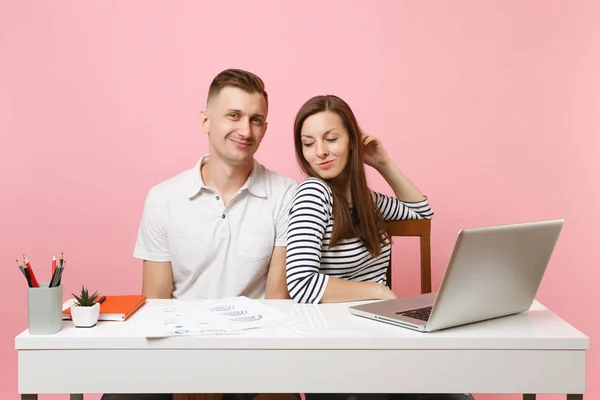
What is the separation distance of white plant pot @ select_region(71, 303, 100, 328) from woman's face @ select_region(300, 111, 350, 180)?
825 millimetres

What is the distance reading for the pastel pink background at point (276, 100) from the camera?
3.07m

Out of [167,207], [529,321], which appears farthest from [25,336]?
[529,321]

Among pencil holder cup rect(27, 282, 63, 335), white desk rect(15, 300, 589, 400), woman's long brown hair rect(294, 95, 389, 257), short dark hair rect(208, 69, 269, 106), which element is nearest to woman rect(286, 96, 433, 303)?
woman's long brown hair rect(294, 95, 389, 257)

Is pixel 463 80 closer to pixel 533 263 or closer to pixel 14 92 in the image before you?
pixel 533 263

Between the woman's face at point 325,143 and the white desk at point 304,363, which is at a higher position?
the woman's face at point 325,143

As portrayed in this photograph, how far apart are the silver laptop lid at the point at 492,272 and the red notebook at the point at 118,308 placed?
685 millimetres

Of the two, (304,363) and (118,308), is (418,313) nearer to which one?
(304,363)

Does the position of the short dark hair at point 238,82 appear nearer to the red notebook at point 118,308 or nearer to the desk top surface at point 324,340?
the red notebook at point 118,308

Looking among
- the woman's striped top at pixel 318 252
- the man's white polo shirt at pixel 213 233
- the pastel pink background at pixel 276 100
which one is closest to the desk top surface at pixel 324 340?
the woman's striped top at pixel 318 252

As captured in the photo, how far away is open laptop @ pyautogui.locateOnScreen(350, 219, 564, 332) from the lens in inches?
55.7

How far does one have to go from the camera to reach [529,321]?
5.18 feet

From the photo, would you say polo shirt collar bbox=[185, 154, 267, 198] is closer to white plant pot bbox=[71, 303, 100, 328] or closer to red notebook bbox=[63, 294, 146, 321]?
red notebook bbox=[63, 294, 146, 321]

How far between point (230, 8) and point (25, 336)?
2024mm

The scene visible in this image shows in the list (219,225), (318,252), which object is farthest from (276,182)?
(318,252)
